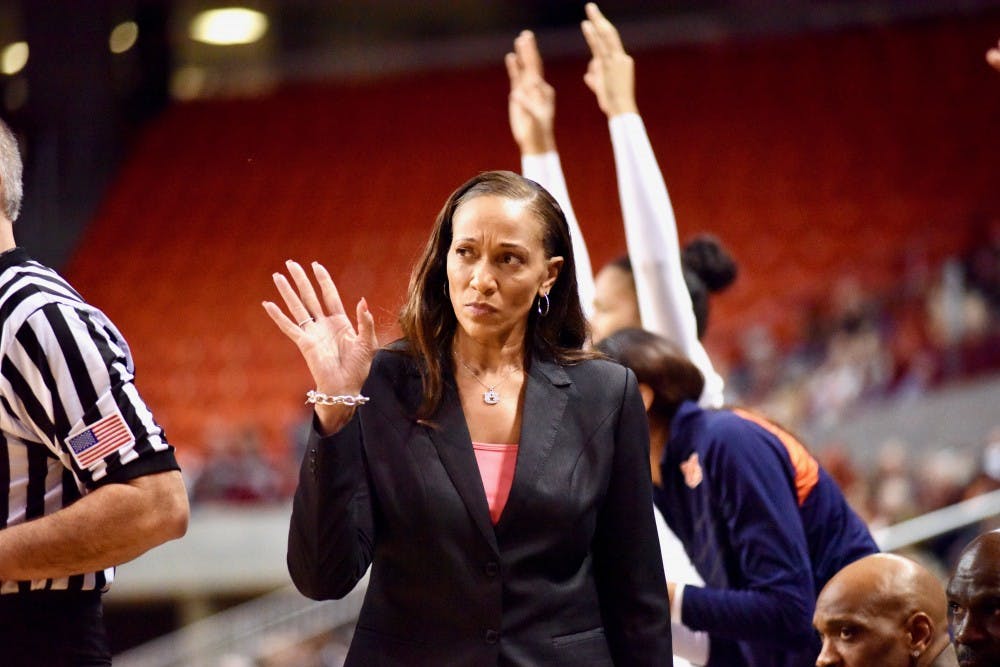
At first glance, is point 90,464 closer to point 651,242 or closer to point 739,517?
point 739,517

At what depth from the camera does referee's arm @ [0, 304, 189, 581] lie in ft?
6.13

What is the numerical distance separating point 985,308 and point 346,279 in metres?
3.73

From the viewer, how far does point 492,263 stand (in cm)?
204

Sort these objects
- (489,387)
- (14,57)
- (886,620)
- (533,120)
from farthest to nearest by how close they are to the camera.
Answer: (14,57) < (533,120) < (886,620) < (489,387)

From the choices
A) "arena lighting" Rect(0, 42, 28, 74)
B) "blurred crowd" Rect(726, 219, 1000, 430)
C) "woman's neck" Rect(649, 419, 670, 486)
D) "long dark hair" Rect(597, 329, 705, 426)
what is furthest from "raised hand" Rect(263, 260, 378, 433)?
"blurred crowd" Rect(726, 219, 1000, 430)

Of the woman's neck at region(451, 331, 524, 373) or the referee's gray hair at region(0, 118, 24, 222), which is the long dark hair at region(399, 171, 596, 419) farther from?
the referee's gray hair at region(0, 118, 24, 222)

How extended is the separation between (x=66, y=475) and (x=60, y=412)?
117 mm

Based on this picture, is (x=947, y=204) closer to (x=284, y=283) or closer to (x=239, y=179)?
(x=239, y=179)

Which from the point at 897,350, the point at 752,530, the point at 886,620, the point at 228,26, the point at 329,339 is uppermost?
the point at 228,26

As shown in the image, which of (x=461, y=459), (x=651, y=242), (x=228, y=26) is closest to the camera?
(x=461, y=459)

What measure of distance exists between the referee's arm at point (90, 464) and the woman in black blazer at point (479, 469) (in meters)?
0.20

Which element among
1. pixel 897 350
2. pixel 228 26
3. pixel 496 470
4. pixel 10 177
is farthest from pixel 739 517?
pixel 228 26

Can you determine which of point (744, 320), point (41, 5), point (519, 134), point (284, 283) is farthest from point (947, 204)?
point (284, 283)

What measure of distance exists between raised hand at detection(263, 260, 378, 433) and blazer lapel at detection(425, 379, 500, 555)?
131mm
